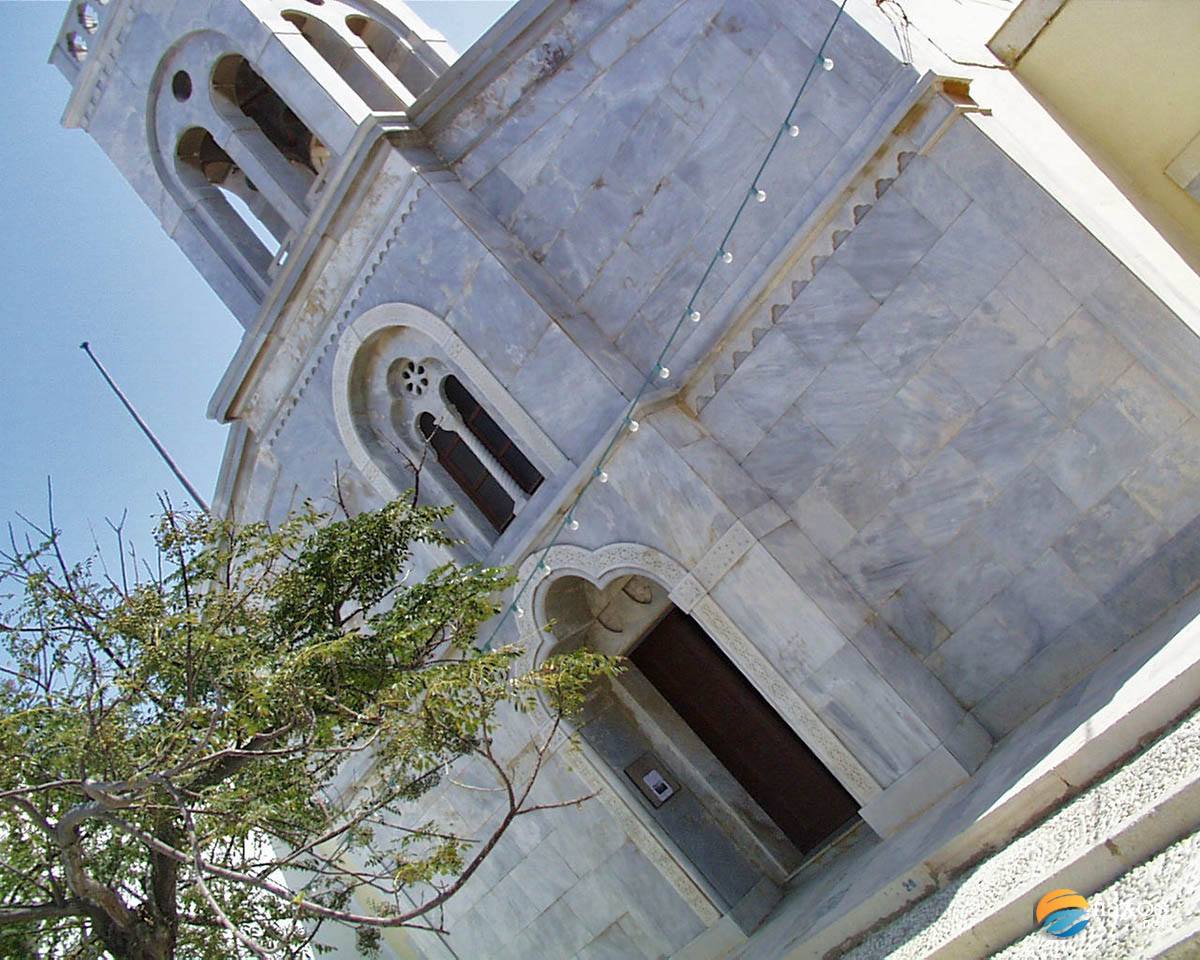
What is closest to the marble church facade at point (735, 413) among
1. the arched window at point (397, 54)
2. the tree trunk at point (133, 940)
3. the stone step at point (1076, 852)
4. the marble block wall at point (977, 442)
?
the marble block wall at point (977, 442)

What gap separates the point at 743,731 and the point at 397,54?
31.9 ft

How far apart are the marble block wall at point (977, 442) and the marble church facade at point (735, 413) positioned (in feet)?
0.09

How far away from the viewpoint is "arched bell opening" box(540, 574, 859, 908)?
36.7ft

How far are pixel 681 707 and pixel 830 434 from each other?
3.52 meters

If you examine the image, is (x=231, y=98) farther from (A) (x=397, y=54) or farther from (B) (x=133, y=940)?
(B) (x=133, y=940)

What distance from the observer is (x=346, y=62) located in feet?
46.6

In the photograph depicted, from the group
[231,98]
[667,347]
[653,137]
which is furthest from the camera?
[231,98]

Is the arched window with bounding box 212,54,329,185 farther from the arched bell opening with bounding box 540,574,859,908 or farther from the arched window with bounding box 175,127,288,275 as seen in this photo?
the arched bell opening with bounding box 540,574,859,908

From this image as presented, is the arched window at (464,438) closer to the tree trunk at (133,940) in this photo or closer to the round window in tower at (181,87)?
the round window in tower at (181,87)

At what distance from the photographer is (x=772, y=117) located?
1024cm

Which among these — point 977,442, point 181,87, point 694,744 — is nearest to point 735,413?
point 977,442

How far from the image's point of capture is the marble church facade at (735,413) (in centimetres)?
888

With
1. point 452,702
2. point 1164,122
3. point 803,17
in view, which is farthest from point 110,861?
point 1164,122

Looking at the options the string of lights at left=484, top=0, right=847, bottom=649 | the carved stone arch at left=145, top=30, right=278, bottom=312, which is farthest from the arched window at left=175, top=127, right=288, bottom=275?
the string of lights at left=484, top=0, right=847, bottom=649
